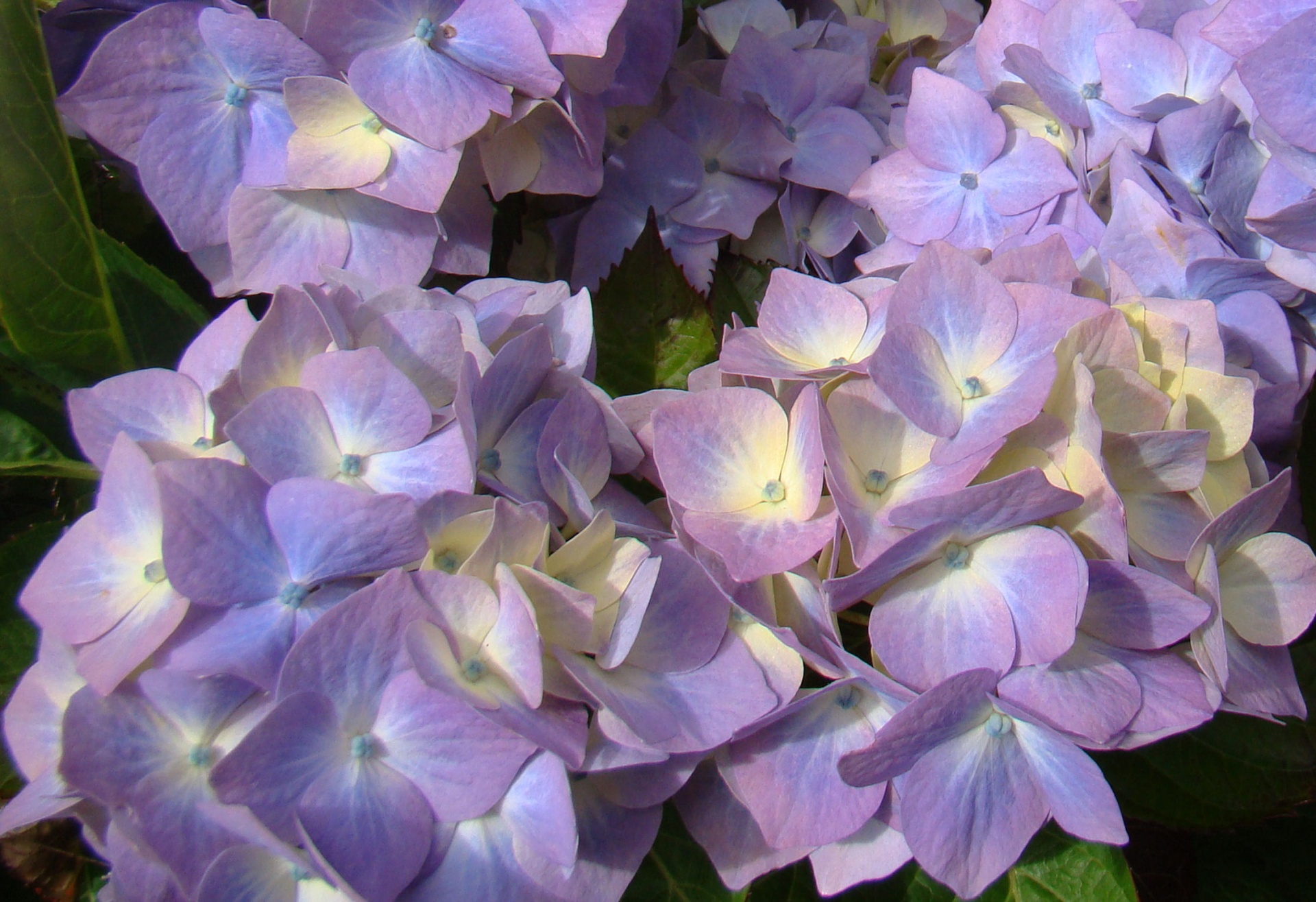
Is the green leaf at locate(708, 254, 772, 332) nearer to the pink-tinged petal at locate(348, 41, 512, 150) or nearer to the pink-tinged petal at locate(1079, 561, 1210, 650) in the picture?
the pink-tinged petal at locate(348, 41, 512, 150)

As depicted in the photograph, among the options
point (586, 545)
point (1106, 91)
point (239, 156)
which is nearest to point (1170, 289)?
point (1106, 91)

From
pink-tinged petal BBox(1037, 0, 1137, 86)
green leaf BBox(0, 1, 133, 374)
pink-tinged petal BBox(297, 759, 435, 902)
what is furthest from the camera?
pink-tinged petal BBox(1037, 0, 1137, 86)

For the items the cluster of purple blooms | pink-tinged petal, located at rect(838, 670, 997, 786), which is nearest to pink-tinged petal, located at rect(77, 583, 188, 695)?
the cluster of purple blooms

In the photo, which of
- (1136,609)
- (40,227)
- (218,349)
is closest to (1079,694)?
(1136,609)

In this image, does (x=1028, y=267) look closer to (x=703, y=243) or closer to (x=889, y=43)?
(x=703, y=243)

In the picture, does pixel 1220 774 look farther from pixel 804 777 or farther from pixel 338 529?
pixel 338 529

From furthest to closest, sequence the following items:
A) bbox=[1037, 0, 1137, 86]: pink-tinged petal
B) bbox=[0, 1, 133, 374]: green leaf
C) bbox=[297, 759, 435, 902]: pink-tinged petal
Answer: bbox=[1037, 0, 1137, 86]: pink-tinged petal → bbox=[0, 1, 133, 374]: green leaf → bbox=[297, 759, 435, 902]: pink-tinged petal
